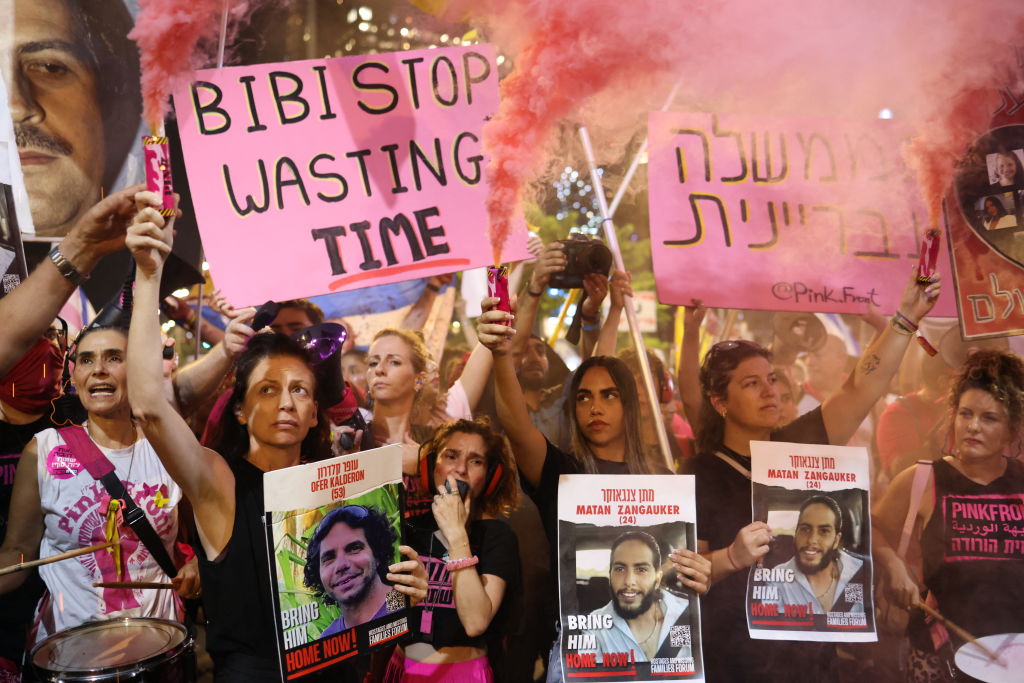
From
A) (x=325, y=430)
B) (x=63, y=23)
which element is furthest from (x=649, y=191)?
(x=63, y=23)

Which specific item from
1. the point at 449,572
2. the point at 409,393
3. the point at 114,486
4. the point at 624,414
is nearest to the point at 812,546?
the point at 624,414

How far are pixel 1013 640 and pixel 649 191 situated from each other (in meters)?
2.26

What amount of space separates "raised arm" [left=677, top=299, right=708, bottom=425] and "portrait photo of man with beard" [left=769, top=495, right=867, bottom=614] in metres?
0.55

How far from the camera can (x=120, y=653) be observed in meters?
2.24

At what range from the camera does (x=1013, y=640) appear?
3193 mm

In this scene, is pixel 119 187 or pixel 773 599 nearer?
pixel 119 187

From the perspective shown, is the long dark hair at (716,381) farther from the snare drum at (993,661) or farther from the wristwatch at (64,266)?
the wristwatch at (64,266)

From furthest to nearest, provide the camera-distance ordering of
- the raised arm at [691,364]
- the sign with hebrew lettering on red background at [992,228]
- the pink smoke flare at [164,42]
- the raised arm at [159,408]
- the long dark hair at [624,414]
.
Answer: the sign with hebrew lettering on red background at [992,228]
the raised arm at [691,364]
the long dark hair at [624,414]
the pink smoke flare at [164,42]
the raised arm at [159,408]

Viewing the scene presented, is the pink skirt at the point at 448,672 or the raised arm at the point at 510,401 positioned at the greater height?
the raised arm at the point at 510,401

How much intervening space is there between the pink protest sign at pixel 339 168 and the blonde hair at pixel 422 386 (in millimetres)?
240

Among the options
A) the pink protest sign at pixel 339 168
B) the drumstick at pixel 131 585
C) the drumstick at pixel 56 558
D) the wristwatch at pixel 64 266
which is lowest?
→ the drumstick at pixel 131 585

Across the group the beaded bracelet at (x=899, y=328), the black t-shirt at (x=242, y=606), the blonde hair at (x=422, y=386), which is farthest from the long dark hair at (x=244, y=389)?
the beaded bracelet at (x=899, y=328)

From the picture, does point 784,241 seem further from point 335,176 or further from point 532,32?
point 335,176

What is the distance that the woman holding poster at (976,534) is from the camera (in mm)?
3221
